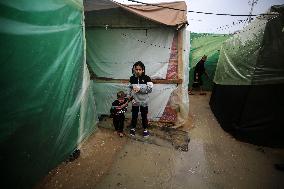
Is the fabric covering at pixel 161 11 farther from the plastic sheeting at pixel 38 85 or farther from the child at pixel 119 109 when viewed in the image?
the child at pixel 119 109

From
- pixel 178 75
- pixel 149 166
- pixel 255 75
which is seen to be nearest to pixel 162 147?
pixel 149 166

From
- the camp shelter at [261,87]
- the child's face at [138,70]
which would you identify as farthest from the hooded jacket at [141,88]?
the camp shelter at [261,87]

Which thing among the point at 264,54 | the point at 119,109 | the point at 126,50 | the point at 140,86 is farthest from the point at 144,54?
the point at 264,54

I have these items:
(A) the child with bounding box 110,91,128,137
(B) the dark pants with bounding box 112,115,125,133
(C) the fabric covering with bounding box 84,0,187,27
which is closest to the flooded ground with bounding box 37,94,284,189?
(B) the dark pants with bounding box 112,115,125,133

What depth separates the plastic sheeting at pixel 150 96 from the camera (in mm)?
6688

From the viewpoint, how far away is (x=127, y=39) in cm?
688

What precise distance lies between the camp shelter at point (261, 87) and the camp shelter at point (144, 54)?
152cm

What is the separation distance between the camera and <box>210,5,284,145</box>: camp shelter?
534 cm

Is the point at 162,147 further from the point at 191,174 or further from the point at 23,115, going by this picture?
the point at 23,115

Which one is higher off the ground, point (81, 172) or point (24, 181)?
point (24, 181)

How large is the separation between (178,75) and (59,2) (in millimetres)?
3742

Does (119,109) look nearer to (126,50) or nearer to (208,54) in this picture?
(126,50)

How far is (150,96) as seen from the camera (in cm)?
679

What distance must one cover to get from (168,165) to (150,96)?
249cm
